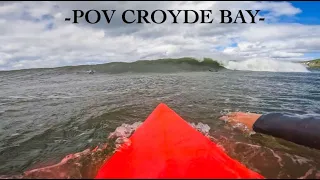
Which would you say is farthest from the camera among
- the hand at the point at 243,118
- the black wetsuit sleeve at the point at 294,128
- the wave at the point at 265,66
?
the wave at the point at 265,66

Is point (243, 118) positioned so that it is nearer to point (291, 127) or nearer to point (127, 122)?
point (291, 127)

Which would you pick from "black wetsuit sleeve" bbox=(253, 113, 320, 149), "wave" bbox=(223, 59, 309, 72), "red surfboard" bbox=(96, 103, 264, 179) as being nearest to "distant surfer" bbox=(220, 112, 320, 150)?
"black wetsuit sleeve" bbox=(253, 113, 320, 149)

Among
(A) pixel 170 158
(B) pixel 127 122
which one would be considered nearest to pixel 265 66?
(B) pixel 127 122

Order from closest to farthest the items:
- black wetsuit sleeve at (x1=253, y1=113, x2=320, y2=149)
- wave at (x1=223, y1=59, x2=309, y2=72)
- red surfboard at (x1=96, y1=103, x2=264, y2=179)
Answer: red surfboard at (x1=96, y1=103, x2=264, y2=179)
black wetsuit sleeve at (x1=253, y1=113, x2=320, y2=149)
wave at (x1=223, y1=59, x2=309, y2=72)

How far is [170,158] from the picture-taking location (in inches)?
99.1

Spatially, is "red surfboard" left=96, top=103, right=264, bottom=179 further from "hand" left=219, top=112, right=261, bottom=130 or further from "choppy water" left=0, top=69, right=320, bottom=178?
"hand" left=219, top=112, right=261, bottom=130

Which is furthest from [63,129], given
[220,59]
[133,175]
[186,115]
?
[220,59]

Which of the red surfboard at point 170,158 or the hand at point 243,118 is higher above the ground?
the red surfboard at point 170,158

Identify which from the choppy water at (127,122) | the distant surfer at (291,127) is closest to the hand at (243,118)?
the distant surfer at (291,127)

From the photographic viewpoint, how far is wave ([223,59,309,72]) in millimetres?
28531

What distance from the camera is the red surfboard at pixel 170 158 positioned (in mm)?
2379

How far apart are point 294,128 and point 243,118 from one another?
4.33 feet

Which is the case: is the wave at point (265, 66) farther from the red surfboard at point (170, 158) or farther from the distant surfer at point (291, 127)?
the red surfboard at point (170, 158)

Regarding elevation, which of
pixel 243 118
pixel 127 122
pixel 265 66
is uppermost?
pixel 265 66
